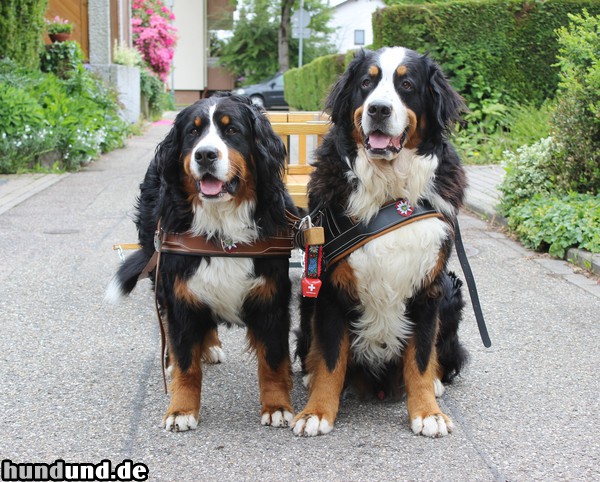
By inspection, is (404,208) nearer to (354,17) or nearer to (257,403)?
(257,403)

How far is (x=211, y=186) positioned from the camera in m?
3.27

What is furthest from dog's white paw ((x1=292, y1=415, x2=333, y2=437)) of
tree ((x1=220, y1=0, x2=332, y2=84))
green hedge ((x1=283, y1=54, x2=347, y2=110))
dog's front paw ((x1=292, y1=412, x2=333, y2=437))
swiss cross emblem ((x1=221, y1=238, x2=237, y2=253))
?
tree ((x1=220, y1=0, x2=332, y2=84))

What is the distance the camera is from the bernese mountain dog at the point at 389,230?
11.0ft

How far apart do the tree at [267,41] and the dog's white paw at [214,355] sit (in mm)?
36949

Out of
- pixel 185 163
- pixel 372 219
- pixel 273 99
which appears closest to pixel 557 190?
pixel 372 219

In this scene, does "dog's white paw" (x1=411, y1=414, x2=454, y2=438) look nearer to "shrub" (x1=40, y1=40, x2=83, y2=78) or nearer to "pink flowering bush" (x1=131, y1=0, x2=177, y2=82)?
"shrub" (x1=40, y1=40, x2=83, y2=78)

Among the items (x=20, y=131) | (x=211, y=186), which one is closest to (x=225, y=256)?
(x=211, y=186)

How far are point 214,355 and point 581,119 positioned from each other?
4497mm

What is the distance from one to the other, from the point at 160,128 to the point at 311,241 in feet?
58.1

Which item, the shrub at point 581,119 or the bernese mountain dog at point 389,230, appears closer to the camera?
the bernese mountain dog at point 389,230

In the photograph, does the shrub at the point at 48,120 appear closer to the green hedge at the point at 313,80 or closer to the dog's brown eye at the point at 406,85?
the green hedge at the point at 313,80

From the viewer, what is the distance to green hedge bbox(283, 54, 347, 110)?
17644mm

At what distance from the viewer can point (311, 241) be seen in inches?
133

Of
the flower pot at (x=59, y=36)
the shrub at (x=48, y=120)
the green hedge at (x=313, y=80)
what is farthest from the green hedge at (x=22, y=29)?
the green hedge at (x=313, y=80)
